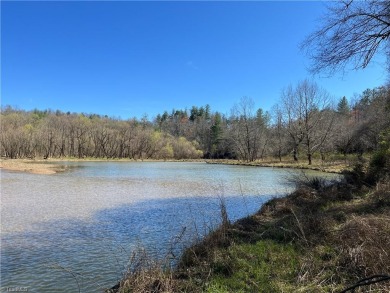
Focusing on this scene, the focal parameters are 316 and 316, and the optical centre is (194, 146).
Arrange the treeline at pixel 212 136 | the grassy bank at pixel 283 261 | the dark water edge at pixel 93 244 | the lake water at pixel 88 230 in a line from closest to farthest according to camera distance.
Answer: the grassy bank at pixel 283 261, the dark water edge at pixel 93 244, the lake water at pixel 88 230, the treeline at pixel 212 136

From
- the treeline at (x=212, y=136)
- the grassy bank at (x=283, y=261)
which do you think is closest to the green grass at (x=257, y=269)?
the grassy bank at (x=283, y=261)

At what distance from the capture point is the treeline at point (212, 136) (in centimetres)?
5566

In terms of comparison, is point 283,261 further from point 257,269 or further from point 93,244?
point 93,244

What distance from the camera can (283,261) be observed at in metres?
5.96

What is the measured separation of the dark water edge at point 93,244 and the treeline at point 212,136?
39570mm

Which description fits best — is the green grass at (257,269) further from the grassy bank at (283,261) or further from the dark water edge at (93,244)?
the dark water edge at (93,244)

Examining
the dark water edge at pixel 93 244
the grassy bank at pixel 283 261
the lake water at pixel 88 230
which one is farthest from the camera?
the lake water at pixel 88 230

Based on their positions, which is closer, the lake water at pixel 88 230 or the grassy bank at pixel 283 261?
the grassy bank at pixel 283 261

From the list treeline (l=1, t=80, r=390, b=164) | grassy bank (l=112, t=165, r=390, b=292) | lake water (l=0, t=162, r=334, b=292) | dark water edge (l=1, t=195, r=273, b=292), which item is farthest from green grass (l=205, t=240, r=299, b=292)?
treeline (l=1, t=80, r=390, b=164)

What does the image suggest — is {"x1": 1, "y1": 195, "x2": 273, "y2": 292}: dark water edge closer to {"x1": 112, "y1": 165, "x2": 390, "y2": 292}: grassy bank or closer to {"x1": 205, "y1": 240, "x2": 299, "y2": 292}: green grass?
{"x1": 112, "y1": 165, "x2": 390, "y2": 292}: grassy bank

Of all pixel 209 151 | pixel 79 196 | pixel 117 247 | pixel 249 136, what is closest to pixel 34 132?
pixel 209 151

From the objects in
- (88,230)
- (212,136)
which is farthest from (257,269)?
(212,136)

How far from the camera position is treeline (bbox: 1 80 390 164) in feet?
183

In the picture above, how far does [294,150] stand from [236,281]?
55809 millimetres
